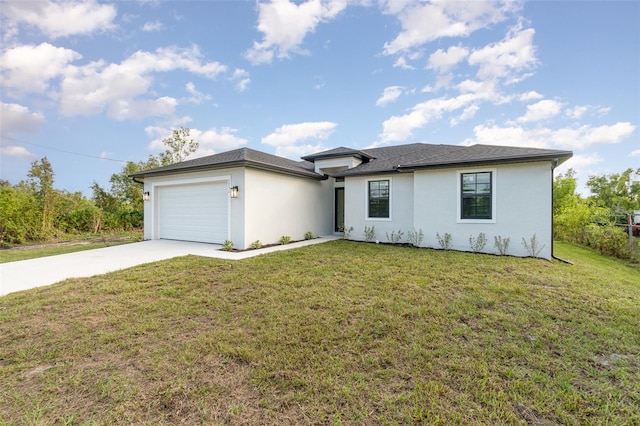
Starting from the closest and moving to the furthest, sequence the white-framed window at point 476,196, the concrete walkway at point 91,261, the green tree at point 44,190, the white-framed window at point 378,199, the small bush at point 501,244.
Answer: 1. the concrete walkway at point 91,261
2. the small bush at point 501,244
3. the white-framed window at point 476,196
4. the white-framed window at point 378,199
5. the green tree at point 44,190

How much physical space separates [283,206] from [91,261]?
6.12 meters

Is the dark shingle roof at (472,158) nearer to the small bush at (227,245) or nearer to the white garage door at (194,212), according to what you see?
the white garage door at (194,212)

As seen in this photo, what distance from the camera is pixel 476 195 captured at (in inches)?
362

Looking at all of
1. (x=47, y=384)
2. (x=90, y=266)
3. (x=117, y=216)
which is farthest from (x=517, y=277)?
(x=117, y=216)

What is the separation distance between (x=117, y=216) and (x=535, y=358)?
63.0ft

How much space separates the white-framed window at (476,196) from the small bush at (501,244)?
23.3 inches

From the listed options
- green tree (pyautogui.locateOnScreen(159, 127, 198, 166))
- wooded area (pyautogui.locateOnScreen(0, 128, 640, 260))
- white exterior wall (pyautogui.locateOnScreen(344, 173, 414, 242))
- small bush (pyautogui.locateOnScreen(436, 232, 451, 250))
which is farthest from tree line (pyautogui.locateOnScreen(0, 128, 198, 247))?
small bush (pyautogui.locateOnScreen(436, 232, 451, 250))

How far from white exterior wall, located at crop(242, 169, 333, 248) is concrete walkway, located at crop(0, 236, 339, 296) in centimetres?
82

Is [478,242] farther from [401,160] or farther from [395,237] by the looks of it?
[401,160]

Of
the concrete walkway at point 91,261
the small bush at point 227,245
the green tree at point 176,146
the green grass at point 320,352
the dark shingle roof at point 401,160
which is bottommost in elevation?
the green grass at point 320,352

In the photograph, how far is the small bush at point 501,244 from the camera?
28.5 ft

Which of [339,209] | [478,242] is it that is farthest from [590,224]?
[339,209]

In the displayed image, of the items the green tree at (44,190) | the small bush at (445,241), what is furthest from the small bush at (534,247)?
the green tree at (44,190)

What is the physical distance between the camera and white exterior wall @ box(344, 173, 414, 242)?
34.9ft
